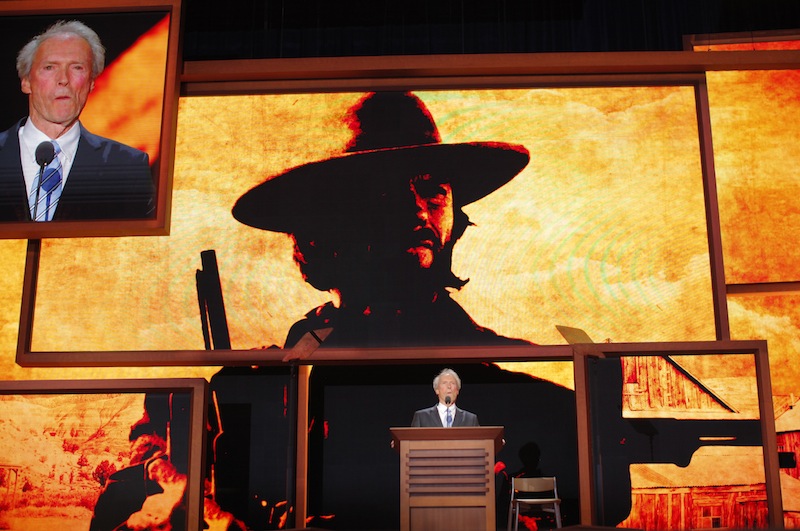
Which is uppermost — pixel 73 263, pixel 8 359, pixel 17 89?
pixel 17 89

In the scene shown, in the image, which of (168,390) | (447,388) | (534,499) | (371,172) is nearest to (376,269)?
(371,172)

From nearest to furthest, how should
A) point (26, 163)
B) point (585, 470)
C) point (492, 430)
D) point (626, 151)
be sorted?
point (492, 430), point (585, 470), point (26, 163), point (626, 151)

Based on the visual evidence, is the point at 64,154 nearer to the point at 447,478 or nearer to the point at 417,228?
the point at 417,228

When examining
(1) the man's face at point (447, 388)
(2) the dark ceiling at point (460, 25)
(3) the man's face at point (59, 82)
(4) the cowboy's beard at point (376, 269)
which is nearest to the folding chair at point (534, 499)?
(1) the man's face at point (447, 388)

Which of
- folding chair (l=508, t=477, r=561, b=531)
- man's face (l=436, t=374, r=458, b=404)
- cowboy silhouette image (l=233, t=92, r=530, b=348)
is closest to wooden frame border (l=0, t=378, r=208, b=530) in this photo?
cowboy silhouette image (l=233, t=92, r=530, b=348)

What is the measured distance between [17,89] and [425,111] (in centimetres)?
355

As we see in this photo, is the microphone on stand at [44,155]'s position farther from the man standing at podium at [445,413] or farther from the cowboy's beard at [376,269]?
the man standing at podium at [445,413]

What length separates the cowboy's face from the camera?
762 cm

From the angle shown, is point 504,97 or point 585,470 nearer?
point 585,470

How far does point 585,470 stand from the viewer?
655cm

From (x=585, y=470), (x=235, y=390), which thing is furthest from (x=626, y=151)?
(x=235, y=390)

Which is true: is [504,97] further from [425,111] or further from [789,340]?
[789,340]

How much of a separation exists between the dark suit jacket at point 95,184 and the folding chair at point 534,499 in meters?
3.66

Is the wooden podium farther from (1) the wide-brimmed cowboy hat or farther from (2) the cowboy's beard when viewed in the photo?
→ (1) the wide-brimmed cowboy hat
